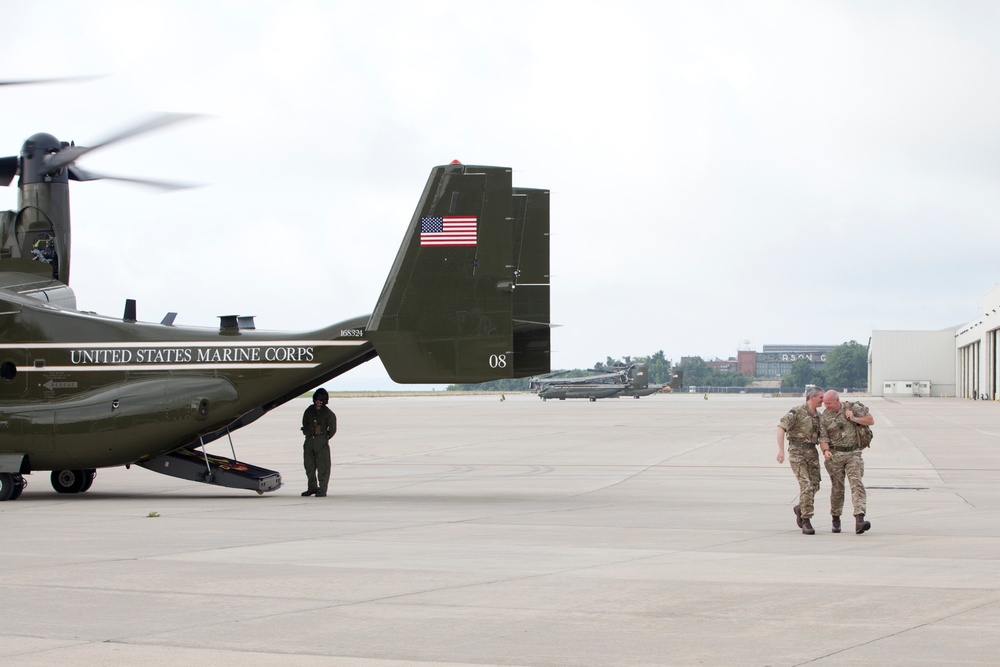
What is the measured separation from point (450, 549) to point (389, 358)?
601cm

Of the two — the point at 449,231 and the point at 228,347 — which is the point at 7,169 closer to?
the point at 228,347

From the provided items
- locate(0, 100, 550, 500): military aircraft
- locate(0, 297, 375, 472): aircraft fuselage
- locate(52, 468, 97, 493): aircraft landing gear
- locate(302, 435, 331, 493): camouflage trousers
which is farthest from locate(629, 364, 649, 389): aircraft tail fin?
locate(0, 297, 375, 472): aircraft fuselage

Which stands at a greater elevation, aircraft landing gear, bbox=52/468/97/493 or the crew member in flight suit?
the crew member in flight suit

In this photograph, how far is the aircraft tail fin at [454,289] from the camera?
17.2 metres

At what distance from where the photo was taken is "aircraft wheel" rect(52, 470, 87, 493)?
19.3 metres

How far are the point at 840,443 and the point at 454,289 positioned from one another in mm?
6620

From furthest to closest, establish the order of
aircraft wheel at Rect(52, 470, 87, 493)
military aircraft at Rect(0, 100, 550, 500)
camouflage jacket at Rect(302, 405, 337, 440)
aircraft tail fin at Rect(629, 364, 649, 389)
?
aircraft tail fin at Rect(629, 364, 649, 389) < aircraft wheel at Rect(52, 470, 87, 493) < camouflage jacket at Rect(302, 405, 337, 440) < military aircraft at Rect(0, 100, 550, 500)

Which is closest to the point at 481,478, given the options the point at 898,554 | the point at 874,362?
the point at 898,554

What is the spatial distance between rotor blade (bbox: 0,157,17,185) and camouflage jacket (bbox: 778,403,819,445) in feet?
48.4

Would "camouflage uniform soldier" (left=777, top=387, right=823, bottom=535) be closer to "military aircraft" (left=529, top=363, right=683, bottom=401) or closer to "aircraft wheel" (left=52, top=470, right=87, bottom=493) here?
"aircraft wheel" (left=52, top=470, right=87, bottom=493)

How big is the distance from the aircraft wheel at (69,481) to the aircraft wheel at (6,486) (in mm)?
1351

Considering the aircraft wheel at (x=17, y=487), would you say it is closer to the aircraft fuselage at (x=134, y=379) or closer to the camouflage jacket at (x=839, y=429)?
the aircraft fuselage at (x=134, y=379)

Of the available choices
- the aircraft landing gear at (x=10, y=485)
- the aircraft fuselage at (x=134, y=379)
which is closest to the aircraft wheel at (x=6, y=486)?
the aircraft landing gear at (x=10, y=485)

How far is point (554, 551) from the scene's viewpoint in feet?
38.1
